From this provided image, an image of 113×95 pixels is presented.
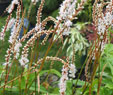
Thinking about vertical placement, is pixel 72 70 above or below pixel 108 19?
below

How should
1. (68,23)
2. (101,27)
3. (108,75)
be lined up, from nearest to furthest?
1. (68,23)
2. (101,27)
3. (108,75)

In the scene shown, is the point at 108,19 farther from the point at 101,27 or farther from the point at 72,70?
the point at 72,70

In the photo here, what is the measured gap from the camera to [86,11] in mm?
4508

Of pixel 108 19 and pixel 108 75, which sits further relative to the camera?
pixel 108 75

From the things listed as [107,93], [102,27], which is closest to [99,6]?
[102,27]

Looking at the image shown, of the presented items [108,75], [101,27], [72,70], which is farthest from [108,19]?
[108,75]

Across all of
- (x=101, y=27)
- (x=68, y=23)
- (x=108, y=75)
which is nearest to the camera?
(x=68, y=23)

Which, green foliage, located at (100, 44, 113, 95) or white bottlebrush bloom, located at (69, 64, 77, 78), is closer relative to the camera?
white bottlebrush bloom, located at (69, 64, 77, 78)

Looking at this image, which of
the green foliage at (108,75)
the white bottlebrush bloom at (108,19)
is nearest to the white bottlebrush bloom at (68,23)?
the white bottlebrush bloom at (108,19)

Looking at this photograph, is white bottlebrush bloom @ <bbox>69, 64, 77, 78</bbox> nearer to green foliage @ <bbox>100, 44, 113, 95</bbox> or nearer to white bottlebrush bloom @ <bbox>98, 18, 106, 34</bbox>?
Result: white bottlebrush bloom @ <bbox>98, 18, 106, 34</bbox>

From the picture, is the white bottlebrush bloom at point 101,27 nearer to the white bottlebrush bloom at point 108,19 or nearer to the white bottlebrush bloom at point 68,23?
the white bottlebrush bloom at point 108,19

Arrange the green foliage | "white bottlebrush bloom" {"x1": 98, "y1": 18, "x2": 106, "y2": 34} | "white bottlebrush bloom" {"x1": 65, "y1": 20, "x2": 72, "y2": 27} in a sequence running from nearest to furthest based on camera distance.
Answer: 1. "white bottlebrush bloom" {"x1": 65, "y1": 20, "x2": 72, "y2": 27}
2. "white bottlebrush bloom" {"x1": 98, "y1": 18, "x2": 106, "y2": 34}
3. the green foliage

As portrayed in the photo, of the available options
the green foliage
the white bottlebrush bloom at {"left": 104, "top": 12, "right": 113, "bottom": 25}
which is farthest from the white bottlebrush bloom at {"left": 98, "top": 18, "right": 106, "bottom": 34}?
the green foliage

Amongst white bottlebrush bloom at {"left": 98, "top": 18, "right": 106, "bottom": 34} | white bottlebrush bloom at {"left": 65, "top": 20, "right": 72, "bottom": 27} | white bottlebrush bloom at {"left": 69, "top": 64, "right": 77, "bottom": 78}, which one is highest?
white bottlebrush bloom at {"left": 98, "top": 18, "right": 106, "bottom": 34}
